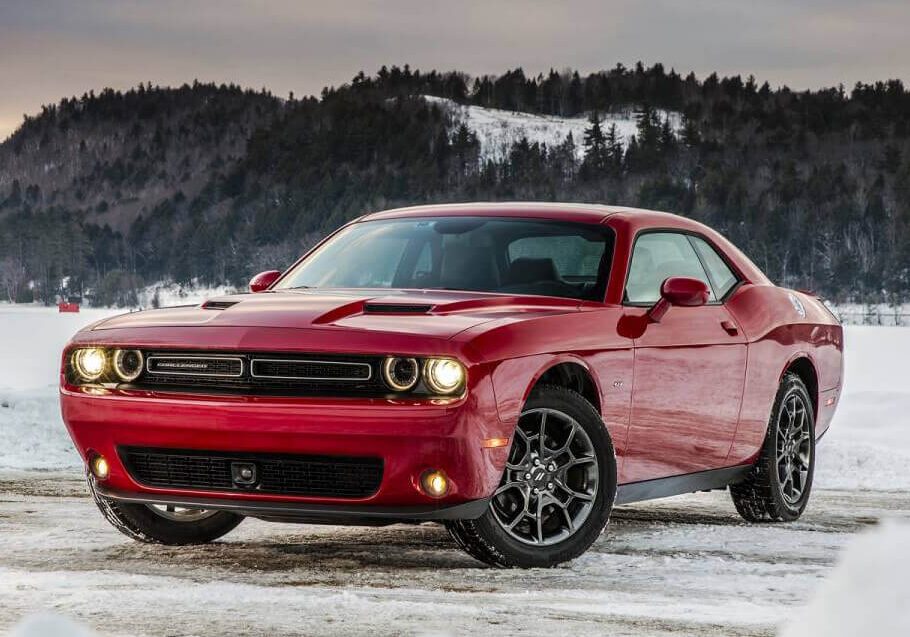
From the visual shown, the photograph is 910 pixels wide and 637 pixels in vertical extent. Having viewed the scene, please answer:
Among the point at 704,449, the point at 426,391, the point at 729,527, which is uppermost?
the point at 426,391

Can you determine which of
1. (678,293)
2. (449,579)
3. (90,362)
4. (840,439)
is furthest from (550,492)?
(840,439)

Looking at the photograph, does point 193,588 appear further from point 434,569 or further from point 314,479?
point 434,569

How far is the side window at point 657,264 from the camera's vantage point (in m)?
6.63

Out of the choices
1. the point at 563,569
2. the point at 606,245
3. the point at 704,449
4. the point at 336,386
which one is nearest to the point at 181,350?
the point at 336,386

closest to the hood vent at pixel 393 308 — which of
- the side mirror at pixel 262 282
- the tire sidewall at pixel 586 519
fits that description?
the tire sidewall at pixel 586 519

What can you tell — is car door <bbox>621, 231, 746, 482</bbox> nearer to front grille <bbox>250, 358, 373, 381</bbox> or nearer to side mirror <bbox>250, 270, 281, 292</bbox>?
front grille <bbox>250, 358, 373, 381</bbox>

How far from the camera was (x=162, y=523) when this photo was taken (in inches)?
249

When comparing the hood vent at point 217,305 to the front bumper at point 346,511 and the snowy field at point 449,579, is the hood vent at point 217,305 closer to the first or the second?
the front bumper at point 346,511

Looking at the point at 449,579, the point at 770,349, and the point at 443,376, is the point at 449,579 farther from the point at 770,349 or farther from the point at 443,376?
the point at 770,349

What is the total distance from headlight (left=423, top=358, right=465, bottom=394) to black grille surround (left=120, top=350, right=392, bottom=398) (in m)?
0.16

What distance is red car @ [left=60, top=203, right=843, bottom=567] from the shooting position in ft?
17.1

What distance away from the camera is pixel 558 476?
5723 mm

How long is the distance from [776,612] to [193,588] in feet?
6.56

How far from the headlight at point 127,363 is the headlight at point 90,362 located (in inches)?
2.7
